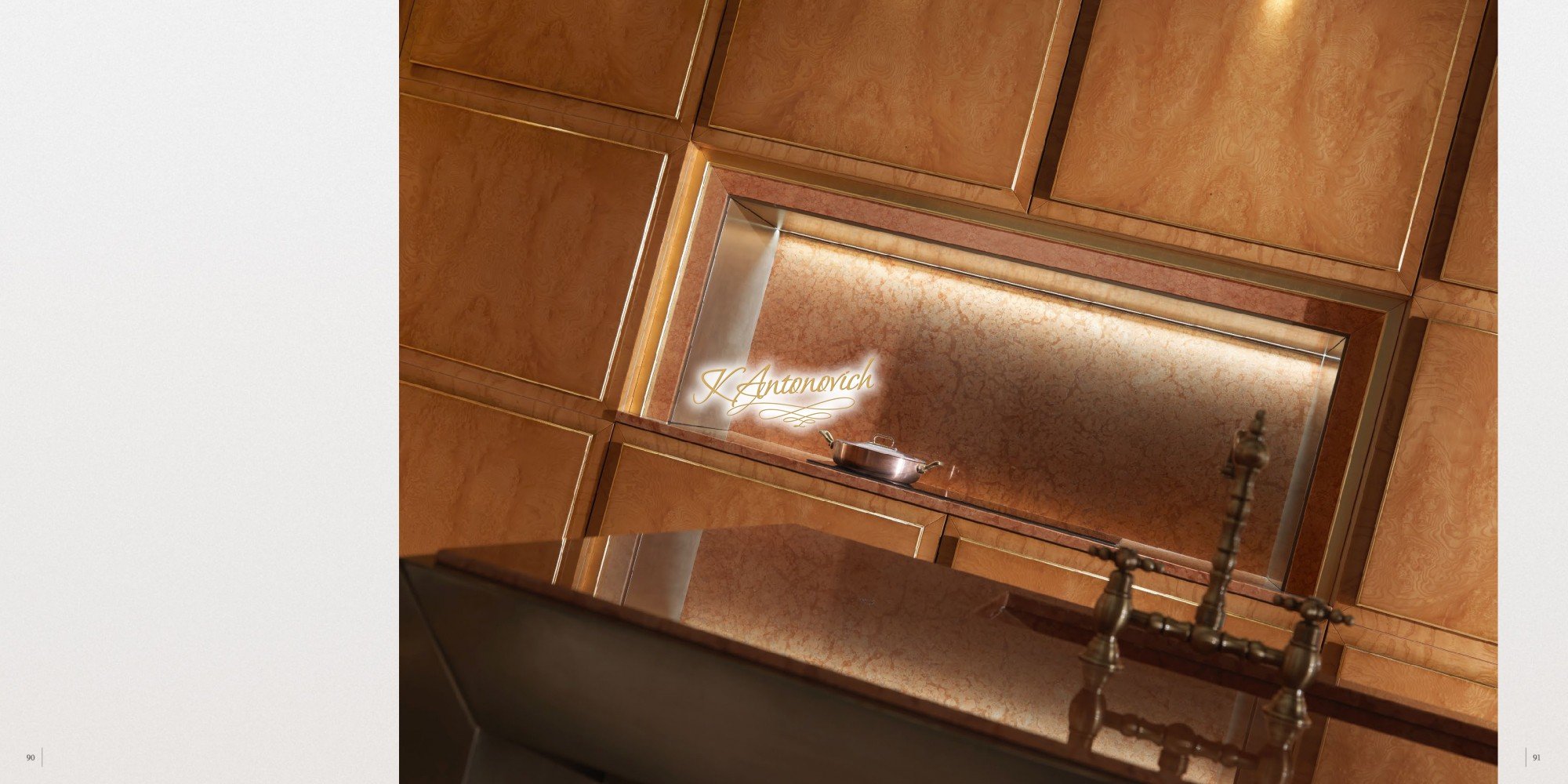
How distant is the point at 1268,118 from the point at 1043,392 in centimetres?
94

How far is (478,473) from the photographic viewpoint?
127 inches

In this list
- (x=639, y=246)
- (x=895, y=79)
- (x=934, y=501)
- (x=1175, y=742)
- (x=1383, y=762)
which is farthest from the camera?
(x=639, y=246)

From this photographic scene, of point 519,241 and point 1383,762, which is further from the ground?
Result: point 519,241

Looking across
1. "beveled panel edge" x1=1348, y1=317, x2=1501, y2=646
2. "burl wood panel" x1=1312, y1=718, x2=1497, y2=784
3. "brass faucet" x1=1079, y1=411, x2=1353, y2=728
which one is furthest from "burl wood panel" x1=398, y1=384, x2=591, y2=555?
"burl wood panel" x1=1312, y1=718, x2=1497, y2=784

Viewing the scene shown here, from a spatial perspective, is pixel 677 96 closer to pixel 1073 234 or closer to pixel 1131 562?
pixel 1073 234

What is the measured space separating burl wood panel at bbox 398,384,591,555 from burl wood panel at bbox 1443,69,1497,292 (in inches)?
85.3

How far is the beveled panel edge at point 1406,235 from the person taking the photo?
102 inches

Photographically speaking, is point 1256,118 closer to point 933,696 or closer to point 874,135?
point 874,135

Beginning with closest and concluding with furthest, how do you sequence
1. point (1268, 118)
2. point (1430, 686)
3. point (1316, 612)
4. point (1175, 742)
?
point (1175, 742) → point (1316, 612) → point (1430, 686) → point (1268, 118)

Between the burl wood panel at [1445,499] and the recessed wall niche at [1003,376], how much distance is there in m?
0.32

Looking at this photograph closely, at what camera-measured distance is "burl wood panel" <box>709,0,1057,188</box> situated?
9.39ft

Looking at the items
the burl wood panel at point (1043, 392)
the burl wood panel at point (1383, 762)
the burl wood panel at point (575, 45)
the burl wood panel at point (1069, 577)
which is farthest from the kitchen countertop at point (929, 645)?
the burl wood panel at point (575, 45)

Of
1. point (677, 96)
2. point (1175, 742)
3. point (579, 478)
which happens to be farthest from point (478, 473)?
point (1175, 742)

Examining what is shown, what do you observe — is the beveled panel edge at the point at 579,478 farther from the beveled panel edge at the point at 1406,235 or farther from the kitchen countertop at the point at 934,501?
the beveled panel edge at the point at 1406,235
